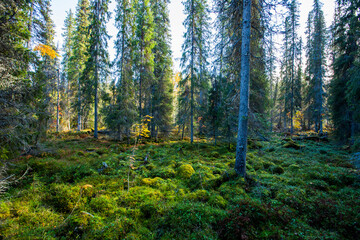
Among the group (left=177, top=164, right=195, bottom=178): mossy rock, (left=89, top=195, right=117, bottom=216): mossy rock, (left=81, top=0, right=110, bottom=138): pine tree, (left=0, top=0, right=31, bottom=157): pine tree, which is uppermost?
(left=81, top=0, right=110, bottom=138): pine tree

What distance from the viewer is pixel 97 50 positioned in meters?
15.4

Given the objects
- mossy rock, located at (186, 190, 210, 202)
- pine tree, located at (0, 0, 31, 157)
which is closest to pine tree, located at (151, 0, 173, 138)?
pine tree, located at (0, 0, 31, 157)

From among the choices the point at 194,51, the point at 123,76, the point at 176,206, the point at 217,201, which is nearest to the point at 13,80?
the point at 176,206

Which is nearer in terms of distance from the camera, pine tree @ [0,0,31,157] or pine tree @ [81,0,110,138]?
pine tree @ [0,0,31,157]

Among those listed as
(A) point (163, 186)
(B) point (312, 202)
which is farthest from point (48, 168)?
(B) point (312, 202)

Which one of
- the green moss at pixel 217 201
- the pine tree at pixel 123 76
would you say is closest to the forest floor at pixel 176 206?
the green moss at pixel 217 201

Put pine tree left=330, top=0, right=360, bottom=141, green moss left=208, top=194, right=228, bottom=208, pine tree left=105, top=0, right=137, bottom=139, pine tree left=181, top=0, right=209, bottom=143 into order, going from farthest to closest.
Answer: pine tree left=181, top=0, right=209, bottom=143 < pine tree left=105, top=0, right=137, bottom=139 < pine tree left=330, top=0, right=360, bottom=141 < green moss left=208, top=194, right=228, bottom=208

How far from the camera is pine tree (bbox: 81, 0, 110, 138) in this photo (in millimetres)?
15148

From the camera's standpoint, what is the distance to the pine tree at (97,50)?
15148 mm

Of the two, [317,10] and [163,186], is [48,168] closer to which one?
[163,186]

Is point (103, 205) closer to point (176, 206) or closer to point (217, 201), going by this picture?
point (176, 206)

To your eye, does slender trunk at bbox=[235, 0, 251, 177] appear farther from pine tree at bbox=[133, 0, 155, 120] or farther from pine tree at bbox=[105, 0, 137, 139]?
pine tree at bbox=[105, 0, 137, 139]

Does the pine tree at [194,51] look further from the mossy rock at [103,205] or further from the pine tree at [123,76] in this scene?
the mossy rock at [103,205]

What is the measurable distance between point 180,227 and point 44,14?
9527 mm
